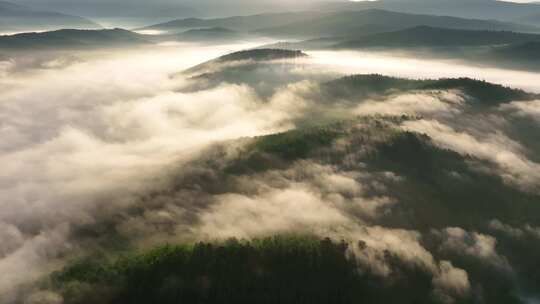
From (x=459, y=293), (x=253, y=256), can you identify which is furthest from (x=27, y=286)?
(x=459, y=293)

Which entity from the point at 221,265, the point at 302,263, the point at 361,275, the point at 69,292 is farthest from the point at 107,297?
the point at 361,275

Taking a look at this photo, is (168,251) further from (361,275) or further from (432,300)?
(432,300)

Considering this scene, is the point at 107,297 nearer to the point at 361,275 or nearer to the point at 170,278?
the point at 170,278

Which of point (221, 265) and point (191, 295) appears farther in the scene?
point (221, 265)

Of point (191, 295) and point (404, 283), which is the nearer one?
point (191, 295)

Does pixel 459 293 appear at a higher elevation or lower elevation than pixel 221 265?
lower

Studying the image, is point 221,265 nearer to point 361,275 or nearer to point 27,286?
point 361,275

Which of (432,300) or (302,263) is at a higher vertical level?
(302,263)

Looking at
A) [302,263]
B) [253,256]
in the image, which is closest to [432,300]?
[302,263]
